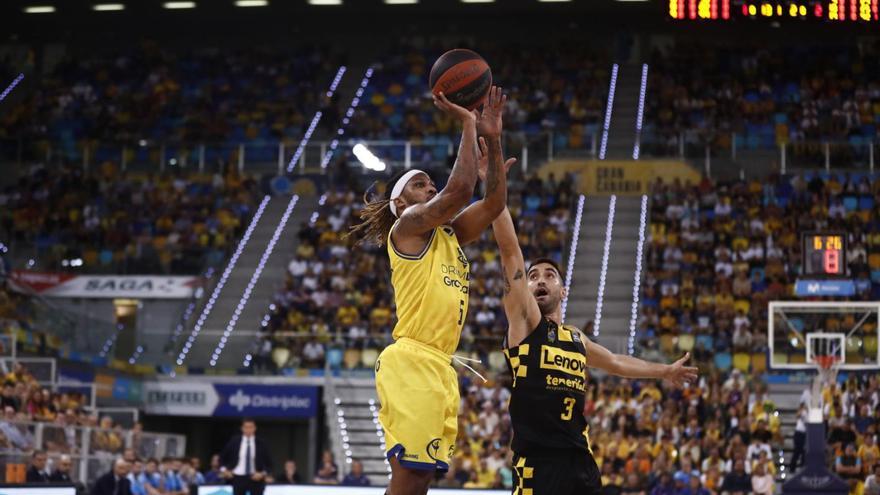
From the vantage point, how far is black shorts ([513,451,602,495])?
732 cm

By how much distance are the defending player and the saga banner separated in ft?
67.4

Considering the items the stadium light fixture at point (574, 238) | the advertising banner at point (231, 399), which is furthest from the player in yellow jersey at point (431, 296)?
the stadium light fixture at point (574, 238)

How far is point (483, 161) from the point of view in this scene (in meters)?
7.07

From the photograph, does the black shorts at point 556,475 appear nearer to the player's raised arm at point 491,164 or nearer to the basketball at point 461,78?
the player's raised arm at point 491,164

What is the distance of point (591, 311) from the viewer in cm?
2655

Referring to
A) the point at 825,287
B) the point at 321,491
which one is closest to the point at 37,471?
the point at 321,491

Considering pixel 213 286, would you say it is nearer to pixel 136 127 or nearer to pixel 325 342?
pixel 325 342

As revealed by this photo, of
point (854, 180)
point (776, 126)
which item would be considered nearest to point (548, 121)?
point (776, 126)

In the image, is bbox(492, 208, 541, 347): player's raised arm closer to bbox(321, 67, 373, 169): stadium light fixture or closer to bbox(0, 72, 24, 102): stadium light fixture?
bbox(321, 67, 373, 169): stadium light fixture

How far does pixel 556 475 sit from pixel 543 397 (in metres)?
0.42

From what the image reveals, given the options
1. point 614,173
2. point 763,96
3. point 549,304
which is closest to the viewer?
point 549,304

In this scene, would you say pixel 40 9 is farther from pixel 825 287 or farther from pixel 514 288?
pixel 514 288

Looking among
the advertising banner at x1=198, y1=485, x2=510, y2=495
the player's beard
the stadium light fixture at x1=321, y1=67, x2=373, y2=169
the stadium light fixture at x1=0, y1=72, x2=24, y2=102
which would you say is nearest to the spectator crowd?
the stadium light fixture at x1=321, y1=67, x2=373, y2=169

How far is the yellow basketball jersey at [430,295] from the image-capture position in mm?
6852
